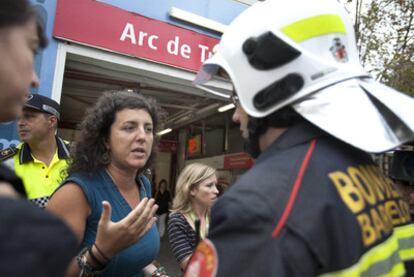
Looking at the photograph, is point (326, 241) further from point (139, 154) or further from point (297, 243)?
point (139, 154)

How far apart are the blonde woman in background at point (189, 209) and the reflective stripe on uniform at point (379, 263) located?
183 cm

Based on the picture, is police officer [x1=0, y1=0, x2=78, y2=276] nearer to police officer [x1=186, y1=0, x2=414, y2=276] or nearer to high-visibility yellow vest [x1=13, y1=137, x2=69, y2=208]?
police officer [x1=186, y1=0, x2=414, y2=276]

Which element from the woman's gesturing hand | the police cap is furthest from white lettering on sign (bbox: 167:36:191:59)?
the woman's gesturing hand

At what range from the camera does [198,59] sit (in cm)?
531

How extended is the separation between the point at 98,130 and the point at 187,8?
3.53 metres

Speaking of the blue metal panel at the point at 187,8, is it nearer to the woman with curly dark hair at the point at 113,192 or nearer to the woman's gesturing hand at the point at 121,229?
the woman with curly dark hair at the point at 113,192

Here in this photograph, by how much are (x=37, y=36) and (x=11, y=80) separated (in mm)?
135

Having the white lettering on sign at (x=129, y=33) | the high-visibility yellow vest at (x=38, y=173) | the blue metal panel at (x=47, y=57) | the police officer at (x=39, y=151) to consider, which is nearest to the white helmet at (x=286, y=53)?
the high-visibility yellow vest at (x=38, y=173)

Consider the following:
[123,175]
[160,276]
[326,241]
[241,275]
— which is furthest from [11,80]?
[160,276]

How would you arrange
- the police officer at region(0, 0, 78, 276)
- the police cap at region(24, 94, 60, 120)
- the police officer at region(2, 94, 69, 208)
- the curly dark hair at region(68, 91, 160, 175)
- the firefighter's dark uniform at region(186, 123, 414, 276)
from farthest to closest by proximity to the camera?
the police cap at region(24, 94, 60, 120) → the police officer at region(2, 94, 69, 208) → the curly dark hair at region(68, 91, 160, 175) → the firefighter's dark uniform at region(186, 123, 414, 276) → the police officer at region(0, 0, 78, 276)

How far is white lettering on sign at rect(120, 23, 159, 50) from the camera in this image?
475 centimetres

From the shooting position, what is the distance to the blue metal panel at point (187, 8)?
16.0ft

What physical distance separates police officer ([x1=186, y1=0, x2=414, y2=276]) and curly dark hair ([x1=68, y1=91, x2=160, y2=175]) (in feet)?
3.40

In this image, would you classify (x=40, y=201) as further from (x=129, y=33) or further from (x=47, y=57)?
(x=129, y=33)
